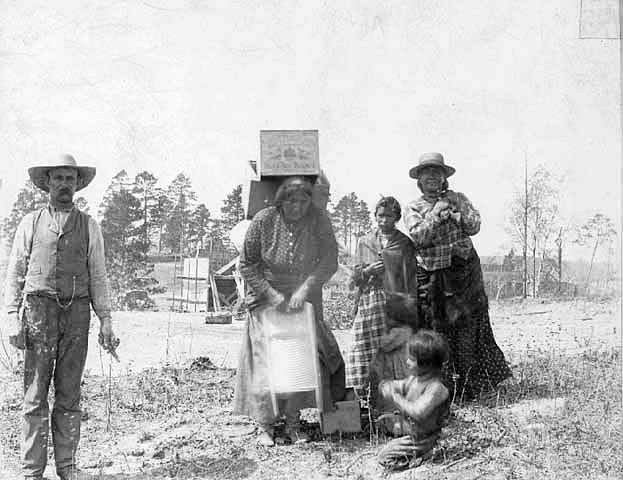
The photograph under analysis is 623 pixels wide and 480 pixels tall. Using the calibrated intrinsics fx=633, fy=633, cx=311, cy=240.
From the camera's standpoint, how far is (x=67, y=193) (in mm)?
4312

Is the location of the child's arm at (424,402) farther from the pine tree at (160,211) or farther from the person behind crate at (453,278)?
the pine tree at (160,211)

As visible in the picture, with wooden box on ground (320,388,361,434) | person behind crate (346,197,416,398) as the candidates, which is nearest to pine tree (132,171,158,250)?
person behind crate (346,197,416,398)

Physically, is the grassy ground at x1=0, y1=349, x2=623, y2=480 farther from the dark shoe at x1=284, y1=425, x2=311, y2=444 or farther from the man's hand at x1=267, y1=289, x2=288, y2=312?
the man's hand at x1=267, y1=289, x2=288, y2=312

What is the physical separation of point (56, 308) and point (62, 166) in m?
0.95

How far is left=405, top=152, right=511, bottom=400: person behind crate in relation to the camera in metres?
5.68

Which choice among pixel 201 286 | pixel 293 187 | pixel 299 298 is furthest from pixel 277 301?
pixel 201 286

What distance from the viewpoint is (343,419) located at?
489cm

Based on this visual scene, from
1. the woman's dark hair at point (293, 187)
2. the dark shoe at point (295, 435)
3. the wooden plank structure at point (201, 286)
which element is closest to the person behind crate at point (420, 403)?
the dark shoe at point (295, 435)

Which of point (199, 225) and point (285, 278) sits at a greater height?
point (199, 225)

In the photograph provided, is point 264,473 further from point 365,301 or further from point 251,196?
point 251,196

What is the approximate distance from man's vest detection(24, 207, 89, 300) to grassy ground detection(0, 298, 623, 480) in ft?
4.34

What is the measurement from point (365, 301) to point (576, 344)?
4.48 metres

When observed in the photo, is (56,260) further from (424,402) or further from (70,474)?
(424,402)

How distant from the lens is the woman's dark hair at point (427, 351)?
4.23 m
